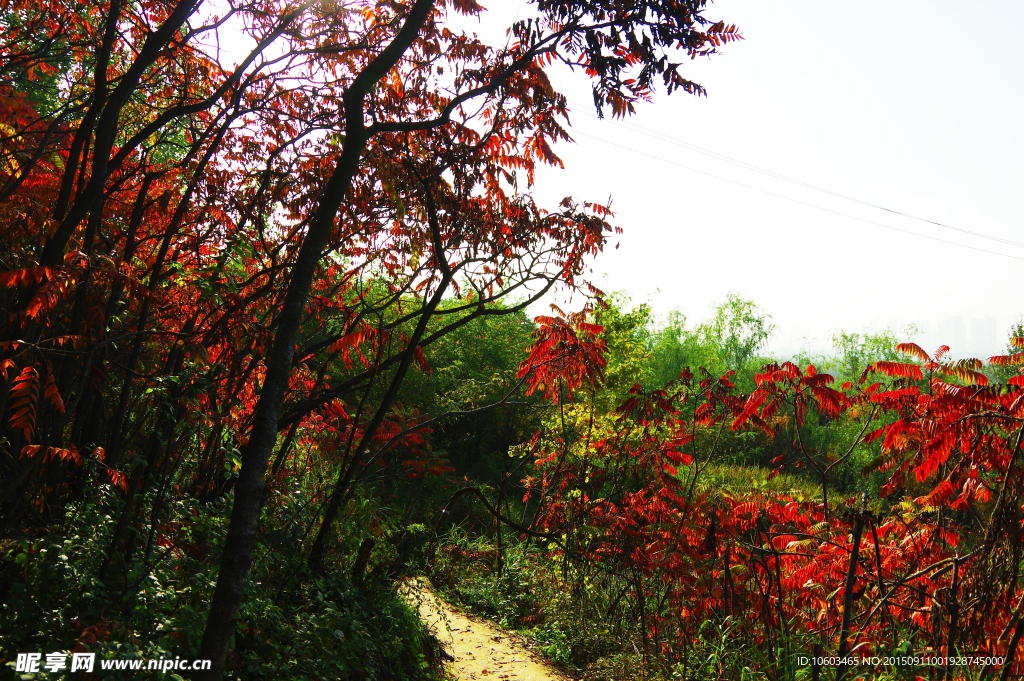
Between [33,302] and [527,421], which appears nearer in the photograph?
[33,302]

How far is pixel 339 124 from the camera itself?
3.83 metres

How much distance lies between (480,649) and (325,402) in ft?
9.22

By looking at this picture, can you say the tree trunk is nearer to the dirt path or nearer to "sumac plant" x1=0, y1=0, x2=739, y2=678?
"sumac plant" x1=0, y1=0, x2=739, y2=678

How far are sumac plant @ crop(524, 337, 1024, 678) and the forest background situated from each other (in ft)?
0.10

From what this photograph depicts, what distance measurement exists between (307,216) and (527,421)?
976cm

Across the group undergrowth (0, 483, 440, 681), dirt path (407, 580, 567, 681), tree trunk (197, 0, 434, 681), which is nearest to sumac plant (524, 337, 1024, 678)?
dirt path (407, 580, 567, 681)

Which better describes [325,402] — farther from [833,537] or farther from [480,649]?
[833,537]

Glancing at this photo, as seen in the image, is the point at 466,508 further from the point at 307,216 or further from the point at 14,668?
the point at 14,668

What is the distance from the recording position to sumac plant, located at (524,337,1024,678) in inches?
122

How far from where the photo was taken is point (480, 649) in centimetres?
545

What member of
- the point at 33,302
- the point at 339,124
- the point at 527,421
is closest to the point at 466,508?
the point at 527,421

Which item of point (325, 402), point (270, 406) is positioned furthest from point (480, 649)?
point (270, 406)

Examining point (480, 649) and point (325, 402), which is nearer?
point (325, 402)

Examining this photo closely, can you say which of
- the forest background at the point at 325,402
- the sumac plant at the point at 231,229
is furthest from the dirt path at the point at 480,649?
the sumac plant at the point at 231,229
